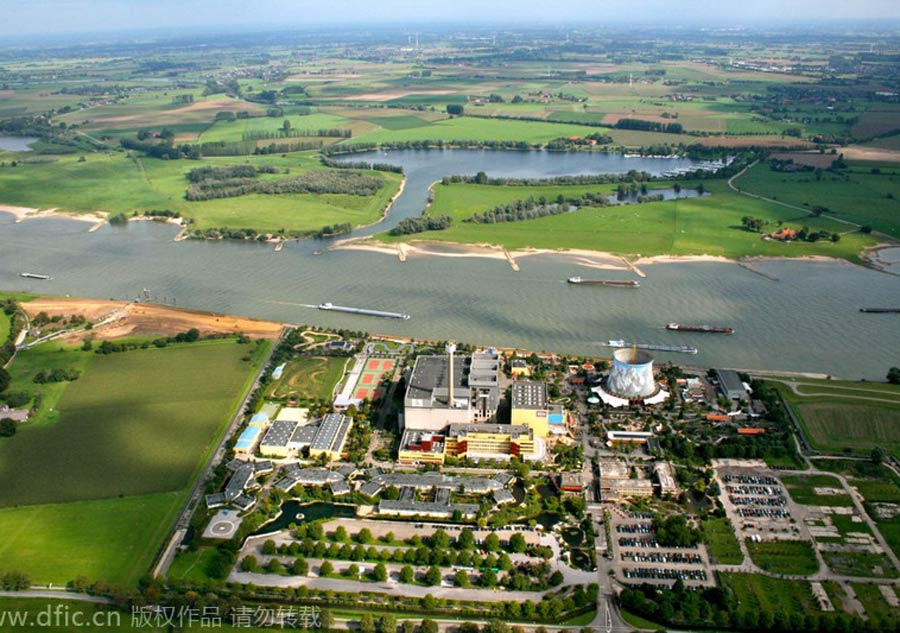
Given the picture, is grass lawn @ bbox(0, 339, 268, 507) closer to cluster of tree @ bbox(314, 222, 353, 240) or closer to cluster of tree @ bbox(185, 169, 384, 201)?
cluster of tree @ bbox(314, 222, 353, 240)

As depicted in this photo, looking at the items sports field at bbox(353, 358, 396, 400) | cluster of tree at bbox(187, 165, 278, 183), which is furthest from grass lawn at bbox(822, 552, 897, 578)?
cluster of tree at bbox(187, 165, 278, 183)

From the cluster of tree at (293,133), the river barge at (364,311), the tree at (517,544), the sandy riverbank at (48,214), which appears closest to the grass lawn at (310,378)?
the river barge at (364,311)

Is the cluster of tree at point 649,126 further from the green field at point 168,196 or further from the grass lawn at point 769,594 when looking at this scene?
Result: the grass lawn at point 769,594

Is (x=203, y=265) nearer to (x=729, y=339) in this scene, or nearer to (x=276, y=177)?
(x=276, y=177)

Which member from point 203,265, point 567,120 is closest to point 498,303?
point 203,265

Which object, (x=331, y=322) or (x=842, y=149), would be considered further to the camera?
(x=842, y=149)
